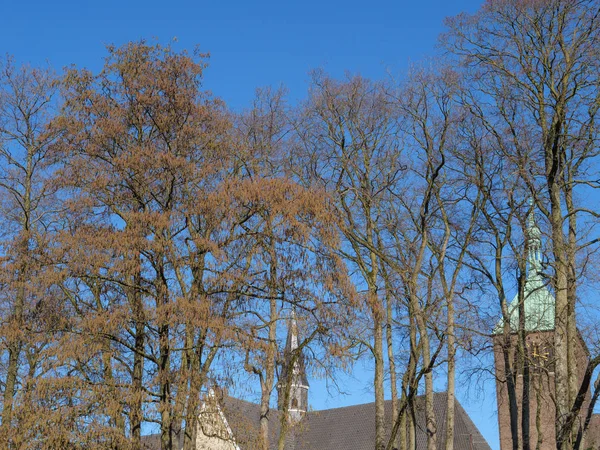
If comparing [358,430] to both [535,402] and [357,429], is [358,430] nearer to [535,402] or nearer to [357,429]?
[357,429]

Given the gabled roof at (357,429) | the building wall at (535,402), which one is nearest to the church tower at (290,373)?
the building wall at (535,402)

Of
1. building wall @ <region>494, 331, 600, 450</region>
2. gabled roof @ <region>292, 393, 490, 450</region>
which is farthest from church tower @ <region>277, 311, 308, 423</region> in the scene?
gabled roof @ <region>292, 393, 490, 450</region>

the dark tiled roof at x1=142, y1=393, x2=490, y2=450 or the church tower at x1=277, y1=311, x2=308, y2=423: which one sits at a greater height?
the dark tiled roof at x1=142, y1=393, x2=490, y2=450

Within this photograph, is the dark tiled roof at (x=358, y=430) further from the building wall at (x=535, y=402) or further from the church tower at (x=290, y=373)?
the church tower at (x=290, y=373)

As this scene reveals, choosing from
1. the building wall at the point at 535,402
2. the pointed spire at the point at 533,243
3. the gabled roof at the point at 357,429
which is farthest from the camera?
the gabled roof at the point at 357,429

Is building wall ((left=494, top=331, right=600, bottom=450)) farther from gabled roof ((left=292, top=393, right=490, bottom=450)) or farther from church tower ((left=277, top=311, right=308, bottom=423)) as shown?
gabled roof ((left=292, top=393, right=490, bottom=450))

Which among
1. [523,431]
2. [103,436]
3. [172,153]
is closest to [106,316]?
[103,436]

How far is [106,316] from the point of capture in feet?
41.5

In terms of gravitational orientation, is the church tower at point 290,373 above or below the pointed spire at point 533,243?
below

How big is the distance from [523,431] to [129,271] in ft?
35.5

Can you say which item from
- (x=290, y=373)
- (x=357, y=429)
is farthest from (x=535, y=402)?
(x=357, y=429)

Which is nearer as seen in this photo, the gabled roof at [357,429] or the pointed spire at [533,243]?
the pointed spire at [533,243]

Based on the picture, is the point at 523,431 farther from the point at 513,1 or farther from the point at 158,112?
the point at 158,112

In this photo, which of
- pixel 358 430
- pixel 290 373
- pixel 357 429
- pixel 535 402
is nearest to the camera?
pixel 290 373
